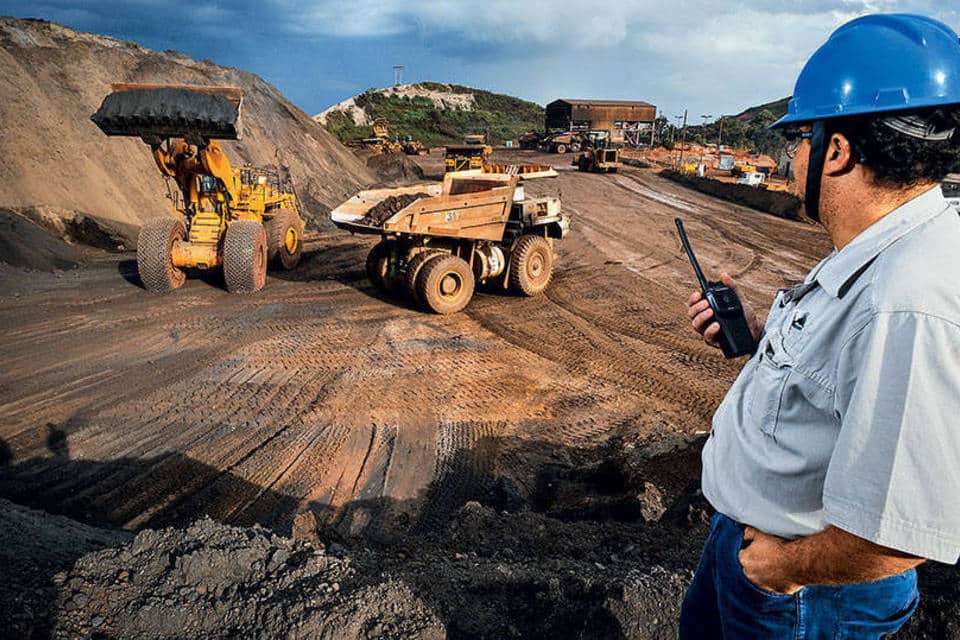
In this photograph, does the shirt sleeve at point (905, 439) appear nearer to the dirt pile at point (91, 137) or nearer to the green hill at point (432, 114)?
the dirt pile at point (91, 137)

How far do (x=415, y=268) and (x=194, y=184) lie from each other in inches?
178

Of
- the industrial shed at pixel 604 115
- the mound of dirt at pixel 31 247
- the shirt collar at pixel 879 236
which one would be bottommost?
the mound of dirt at pixel 31 247

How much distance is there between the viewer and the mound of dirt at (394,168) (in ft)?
91.6

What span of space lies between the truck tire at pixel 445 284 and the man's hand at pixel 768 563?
7888mm

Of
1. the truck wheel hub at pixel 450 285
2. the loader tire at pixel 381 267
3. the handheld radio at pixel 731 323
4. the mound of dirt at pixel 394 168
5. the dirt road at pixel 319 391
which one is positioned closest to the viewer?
the handheld radio at pixel 731 323

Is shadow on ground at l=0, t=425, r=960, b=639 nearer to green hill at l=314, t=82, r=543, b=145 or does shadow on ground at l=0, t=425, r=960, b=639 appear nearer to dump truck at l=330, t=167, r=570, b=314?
dump truck at l=330, t=167, r=570, b=314

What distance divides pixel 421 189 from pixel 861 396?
32.2ft

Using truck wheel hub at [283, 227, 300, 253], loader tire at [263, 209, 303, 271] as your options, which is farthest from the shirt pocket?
truck wheel hub at [283, 227, 300, 253]

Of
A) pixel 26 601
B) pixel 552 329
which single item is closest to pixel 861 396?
pixel 26 601

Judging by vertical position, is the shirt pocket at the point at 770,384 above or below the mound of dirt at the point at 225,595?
above

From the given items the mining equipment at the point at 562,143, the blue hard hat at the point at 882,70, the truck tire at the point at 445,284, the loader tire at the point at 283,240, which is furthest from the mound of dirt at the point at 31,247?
the mining equipment at the point at 562,143

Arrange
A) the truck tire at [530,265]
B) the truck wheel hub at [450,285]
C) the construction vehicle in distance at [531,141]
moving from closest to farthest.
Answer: the truck wheel hub at [450,285], the truck tire at [530,265], the construction vehicle in distance at [531,141]

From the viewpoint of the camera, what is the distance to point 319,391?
6.82 meters

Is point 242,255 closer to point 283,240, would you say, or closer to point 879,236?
point 283,240
